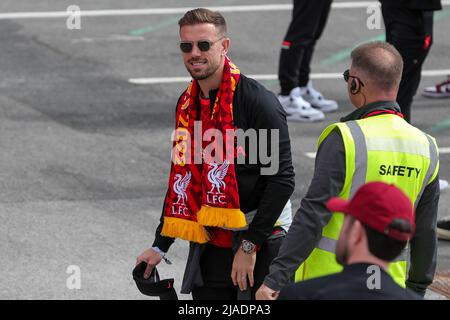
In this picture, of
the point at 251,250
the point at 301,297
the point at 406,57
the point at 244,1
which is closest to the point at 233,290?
the point at 251,250

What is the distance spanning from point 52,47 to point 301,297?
429 inches

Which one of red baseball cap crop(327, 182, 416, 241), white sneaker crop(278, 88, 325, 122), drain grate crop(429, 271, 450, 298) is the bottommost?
drain grate crop(429, 271, 450, 298)

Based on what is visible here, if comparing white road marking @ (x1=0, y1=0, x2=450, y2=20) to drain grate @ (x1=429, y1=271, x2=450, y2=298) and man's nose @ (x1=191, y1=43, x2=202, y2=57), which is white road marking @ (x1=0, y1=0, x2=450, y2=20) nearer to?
drain grate @ (x1=429, y1=271, x2=450, y2=298)

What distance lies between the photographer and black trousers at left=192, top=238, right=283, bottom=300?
20.9ft

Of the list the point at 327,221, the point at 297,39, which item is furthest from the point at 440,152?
the point at 327,221

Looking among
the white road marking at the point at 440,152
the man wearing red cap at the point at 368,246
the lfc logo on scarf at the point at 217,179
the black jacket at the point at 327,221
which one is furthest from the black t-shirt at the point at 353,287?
the white road marking at the point at 440,152

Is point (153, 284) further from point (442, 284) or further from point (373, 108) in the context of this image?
point (442, 284)

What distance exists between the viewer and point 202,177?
6.37 metres

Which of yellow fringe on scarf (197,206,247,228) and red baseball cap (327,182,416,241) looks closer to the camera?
red baseball cap (327,182,416,241)

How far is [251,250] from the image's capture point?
619 cm

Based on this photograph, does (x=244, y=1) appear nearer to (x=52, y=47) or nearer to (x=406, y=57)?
(x=52, y=47)

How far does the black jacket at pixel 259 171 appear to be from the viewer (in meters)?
6.19

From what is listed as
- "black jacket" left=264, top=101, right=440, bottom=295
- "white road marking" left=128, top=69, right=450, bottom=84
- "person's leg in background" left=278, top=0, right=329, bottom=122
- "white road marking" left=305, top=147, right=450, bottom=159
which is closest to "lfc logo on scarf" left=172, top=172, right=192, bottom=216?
"black jacket" left=264, top=101, right=440, bottom=295

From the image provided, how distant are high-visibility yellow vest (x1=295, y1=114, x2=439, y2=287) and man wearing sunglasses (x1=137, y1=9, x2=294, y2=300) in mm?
565
